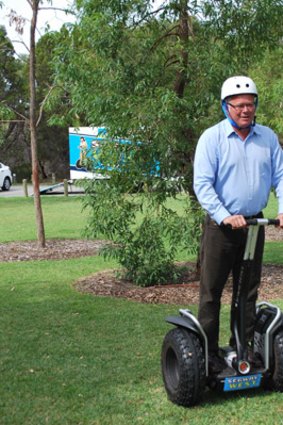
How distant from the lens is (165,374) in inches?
174

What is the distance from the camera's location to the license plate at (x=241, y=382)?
415 cm

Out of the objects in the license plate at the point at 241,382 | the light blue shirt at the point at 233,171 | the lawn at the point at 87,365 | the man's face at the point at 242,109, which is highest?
the man's face at the point at 242,109

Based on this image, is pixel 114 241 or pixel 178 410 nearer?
pixel 178 410

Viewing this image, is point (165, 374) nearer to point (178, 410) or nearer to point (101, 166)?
point (178, 410)

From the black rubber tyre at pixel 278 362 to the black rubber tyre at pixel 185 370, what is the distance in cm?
51

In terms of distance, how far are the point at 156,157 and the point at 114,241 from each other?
1.24m

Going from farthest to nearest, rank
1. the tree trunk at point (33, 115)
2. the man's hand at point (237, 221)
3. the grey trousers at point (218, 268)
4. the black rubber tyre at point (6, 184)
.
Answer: the black rubber tyre at point (6, 184)
the tree trunk at point (33, 115)
the grey trousers at point (218, 268)
the man's hand at point (237, 221)

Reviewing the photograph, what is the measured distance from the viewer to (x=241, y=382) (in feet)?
13.7

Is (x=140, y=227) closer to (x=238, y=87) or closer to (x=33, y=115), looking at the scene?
(x=238, y=87)

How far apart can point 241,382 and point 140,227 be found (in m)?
4.07

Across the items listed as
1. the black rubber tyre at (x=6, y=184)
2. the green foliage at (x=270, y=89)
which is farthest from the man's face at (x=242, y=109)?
the black rubber tyre at (x=6, y=184)

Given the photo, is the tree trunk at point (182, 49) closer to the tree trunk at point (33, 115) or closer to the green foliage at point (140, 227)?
the green foliage at point (140, 227)

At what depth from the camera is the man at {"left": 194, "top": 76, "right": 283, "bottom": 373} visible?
4082 millimetres

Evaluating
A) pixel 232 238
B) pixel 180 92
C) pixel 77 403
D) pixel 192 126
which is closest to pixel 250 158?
pixel 232 238
